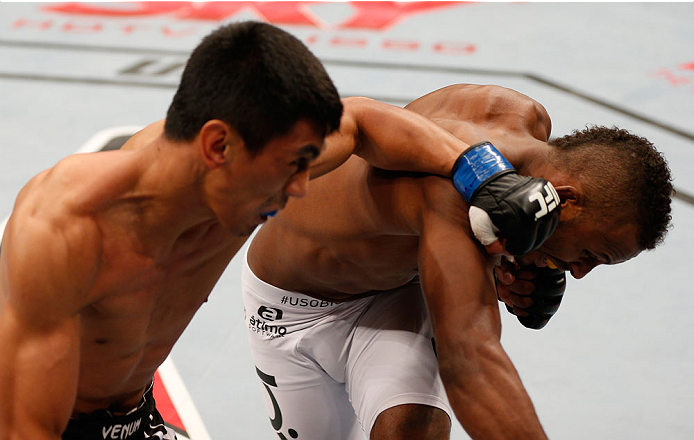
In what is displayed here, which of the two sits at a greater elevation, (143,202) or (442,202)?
(143,202)

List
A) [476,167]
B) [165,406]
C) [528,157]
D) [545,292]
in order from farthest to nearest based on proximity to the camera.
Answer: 1. [165,406]
2. [545,292]
3. [528,157]
4. [476,167]

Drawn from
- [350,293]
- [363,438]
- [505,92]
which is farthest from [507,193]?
[363,438]

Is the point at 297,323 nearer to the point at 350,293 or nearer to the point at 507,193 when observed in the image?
the point at 350,293

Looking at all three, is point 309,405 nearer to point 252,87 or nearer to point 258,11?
point 252,87

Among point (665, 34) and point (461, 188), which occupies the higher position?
point (461, 188)

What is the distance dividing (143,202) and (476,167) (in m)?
0.88

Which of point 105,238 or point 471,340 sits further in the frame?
point 471,340

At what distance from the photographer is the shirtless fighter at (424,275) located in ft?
7.46

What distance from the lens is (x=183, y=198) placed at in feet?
6.40

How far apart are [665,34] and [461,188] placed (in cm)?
673

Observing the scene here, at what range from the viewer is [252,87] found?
5.92 ft

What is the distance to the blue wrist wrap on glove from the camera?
7.45ft

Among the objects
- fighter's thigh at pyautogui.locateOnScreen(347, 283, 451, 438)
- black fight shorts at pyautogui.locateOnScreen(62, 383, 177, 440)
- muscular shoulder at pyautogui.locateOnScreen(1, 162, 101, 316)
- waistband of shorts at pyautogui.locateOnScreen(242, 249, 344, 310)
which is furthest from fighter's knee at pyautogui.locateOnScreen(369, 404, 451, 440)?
muscular shoulder at pyautogui.locateOnScreen(1, 162, 101, 316)

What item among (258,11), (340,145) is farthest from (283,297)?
(258,11)
